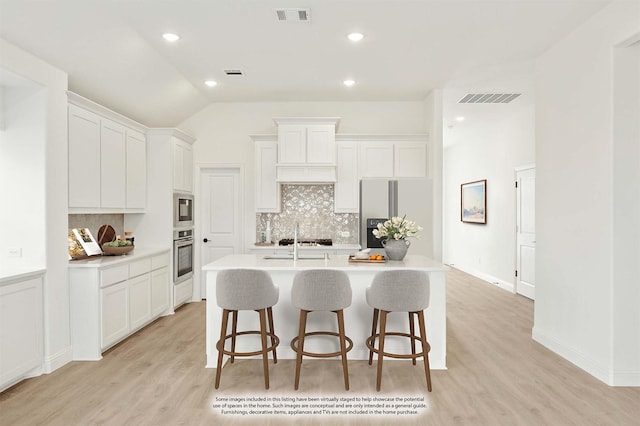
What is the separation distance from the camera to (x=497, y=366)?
3469mm

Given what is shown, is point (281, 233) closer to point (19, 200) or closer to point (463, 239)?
point (19, 200)

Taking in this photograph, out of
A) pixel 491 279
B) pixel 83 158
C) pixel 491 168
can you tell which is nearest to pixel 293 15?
pixel 83 158

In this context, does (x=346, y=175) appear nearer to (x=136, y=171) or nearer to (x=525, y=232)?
(x=136, y=171)

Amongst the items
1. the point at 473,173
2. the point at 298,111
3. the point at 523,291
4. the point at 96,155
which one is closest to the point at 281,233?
the point at 298,111

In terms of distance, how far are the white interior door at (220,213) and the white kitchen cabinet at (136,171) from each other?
42.9 inches

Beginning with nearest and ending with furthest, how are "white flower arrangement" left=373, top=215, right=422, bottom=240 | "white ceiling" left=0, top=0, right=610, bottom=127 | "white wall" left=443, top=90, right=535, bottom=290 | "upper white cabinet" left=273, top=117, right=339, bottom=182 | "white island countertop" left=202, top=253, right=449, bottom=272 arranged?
"white ceiling" left=0, top=0, right=610, bottom=127 → "white island countertop" left=202, top=253, right=449, bottom=272 → "white flower arrangement" left=373, top=215, right=422, bottom=240 → "upper white cabinet" left=273, top=117, right=339, bottom=182 → "white wall" left=443, top=90, right=535, bottom=290

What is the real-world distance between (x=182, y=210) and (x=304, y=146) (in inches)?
75.3

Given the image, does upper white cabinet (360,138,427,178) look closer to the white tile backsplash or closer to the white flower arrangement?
the white tile backsplash

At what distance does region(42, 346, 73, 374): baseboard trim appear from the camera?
3311 mm

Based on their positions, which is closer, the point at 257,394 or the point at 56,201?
the point at 257,394

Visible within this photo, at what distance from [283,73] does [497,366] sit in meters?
3.83

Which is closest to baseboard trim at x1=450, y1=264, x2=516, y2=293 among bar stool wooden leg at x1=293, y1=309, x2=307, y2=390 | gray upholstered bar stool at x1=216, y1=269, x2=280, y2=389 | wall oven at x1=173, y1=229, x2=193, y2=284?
bar stool wooden leg at x1=293, y1=309, x2=307, y2=390

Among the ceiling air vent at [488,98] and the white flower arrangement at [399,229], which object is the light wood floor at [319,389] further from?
the ceiling air vent at [488,98]

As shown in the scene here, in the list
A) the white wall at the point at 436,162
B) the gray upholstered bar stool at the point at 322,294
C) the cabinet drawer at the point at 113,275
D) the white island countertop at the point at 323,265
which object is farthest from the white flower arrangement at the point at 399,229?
the cabinet drawer at the point at 113,275
